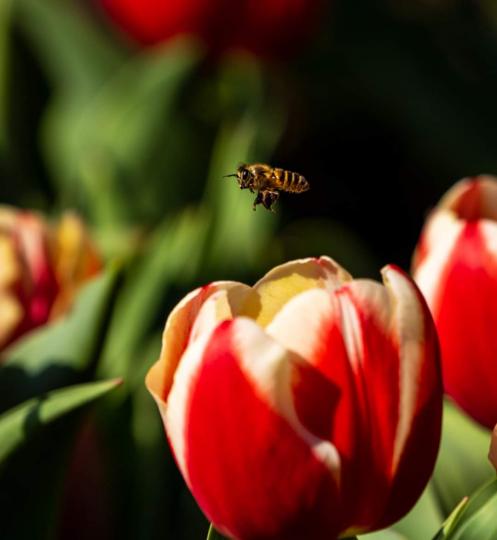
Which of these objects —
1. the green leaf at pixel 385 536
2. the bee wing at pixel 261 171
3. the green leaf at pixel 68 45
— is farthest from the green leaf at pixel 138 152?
the green leaf at pixel 385 536

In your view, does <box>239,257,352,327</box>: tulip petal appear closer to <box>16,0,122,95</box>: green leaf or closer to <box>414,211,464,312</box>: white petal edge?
<box>414,211,464,312</box>: white petal edge

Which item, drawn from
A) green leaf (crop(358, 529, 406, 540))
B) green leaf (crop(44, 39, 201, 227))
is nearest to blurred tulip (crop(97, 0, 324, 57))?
green leaf (crop(44, 39, 201, 227))

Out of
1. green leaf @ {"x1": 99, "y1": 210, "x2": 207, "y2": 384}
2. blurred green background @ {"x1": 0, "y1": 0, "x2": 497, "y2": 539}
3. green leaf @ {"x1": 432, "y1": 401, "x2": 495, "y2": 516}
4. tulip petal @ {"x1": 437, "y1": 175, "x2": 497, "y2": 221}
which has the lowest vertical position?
blurred green background @ {"x1": 0, "y1": 0, "x2": 497, "y2": 539}

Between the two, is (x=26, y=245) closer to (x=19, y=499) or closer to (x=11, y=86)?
(x=19, y=499)

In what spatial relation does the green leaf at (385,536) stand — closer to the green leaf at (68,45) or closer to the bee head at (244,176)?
the bee head at (244,176)

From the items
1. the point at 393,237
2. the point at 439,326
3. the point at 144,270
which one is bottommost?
the point at 393,237

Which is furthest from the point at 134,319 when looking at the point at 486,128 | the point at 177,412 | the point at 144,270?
the point at 486,128
